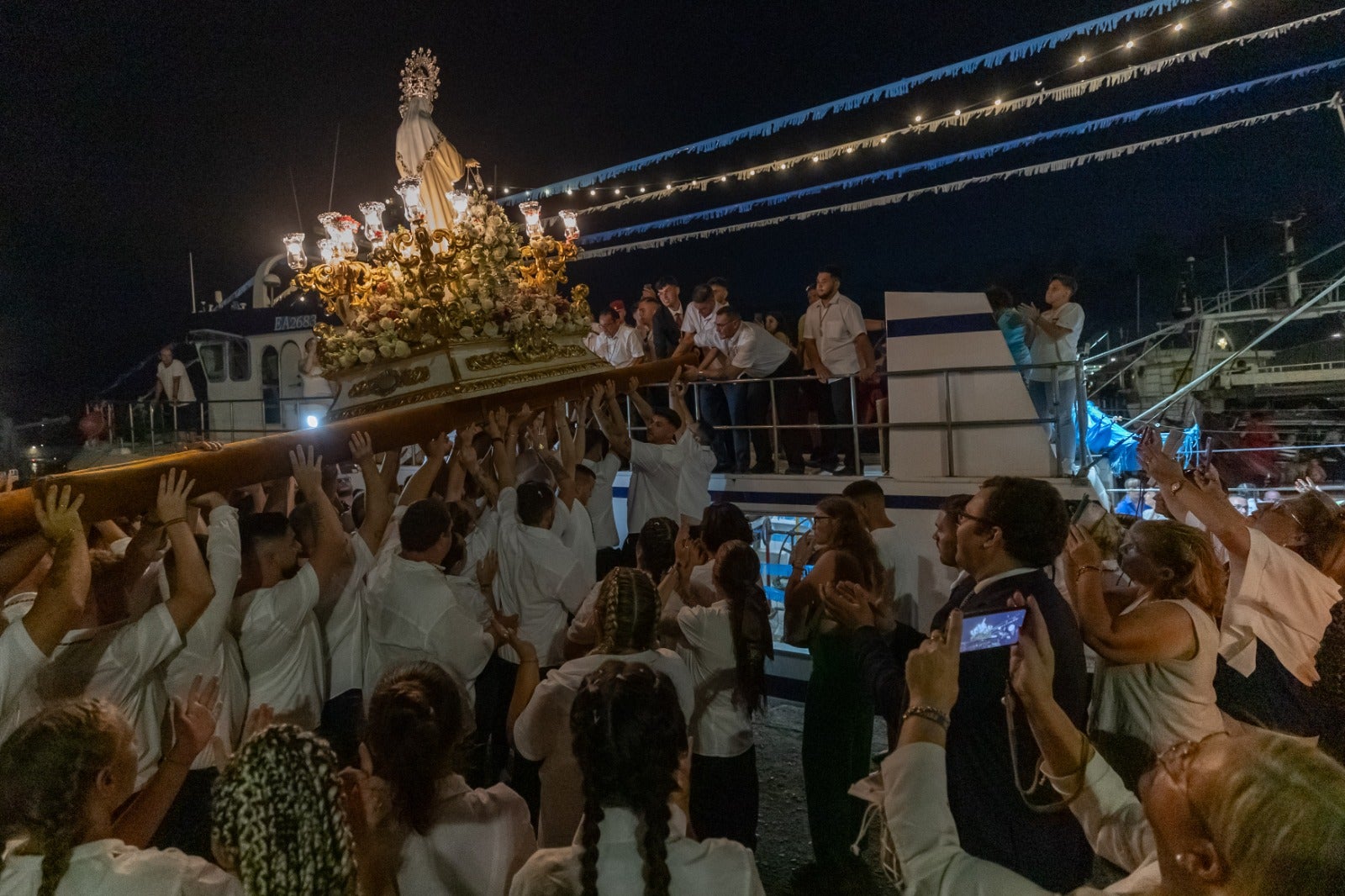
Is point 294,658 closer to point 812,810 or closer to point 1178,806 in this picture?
point 812,810

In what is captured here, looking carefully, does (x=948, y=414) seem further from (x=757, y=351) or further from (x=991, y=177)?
(x=991, y=177)

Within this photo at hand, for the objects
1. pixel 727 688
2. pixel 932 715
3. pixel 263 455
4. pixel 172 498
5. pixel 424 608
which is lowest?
pixel 727 688

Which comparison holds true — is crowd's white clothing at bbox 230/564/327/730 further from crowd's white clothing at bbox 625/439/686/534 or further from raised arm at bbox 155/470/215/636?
crowd's white clothing at bbox 625/439/686/534

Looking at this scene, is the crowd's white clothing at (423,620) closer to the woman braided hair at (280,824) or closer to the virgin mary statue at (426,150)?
the woman braided hair at (280,824)

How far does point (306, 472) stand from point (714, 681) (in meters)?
2.20

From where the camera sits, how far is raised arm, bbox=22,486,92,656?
218 centimetres

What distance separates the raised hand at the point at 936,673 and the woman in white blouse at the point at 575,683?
106 centimetres

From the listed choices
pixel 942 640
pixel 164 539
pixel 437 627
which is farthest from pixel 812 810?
pixel 164 539

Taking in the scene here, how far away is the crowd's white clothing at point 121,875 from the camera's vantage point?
5.16ft

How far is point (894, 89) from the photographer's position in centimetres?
1144

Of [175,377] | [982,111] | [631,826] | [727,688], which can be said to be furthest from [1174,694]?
[175,377]

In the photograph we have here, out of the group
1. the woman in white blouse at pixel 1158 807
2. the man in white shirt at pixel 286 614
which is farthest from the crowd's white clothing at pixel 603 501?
the woman in white blouse at pixel 1158 807

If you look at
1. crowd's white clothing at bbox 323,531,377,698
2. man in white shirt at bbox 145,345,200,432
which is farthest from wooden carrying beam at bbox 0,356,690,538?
man in white shirt at bbox 145,345,200,432

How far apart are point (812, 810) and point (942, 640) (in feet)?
7.89
